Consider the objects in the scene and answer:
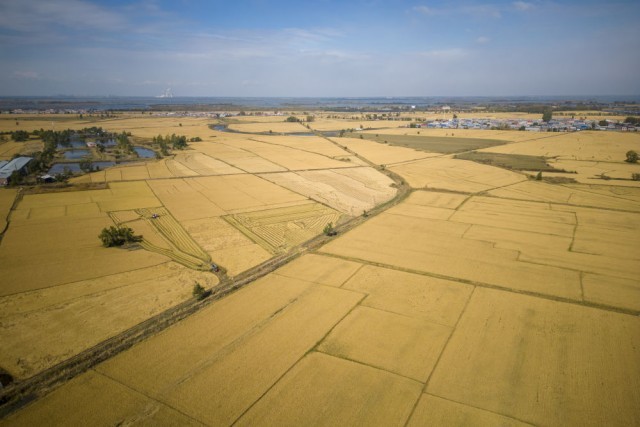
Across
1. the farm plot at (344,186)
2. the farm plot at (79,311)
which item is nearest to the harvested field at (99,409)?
the farm plot at (79,311)

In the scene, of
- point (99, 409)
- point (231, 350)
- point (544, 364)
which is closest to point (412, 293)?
point (544, 364)

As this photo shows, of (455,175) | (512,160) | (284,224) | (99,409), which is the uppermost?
(512,160)

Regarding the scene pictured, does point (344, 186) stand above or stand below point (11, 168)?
below

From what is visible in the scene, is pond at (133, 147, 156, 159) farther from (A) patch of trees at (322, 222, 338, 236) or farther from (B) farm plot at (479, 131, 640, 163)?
(B) farm plot at (479, 131, 640, 163)

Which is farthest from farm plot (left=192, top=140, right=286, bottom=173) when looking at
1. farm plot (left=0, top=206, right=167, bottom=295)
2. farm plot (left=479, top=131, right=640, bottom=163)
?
farm plot (left=479, top=131, right=640, bottom=163)

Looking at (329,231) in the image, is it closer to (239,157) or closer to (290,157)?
(290,157)

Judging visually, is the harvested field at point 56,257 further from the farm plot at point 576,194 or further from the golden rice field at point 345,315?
the farm plot at point 576,194
